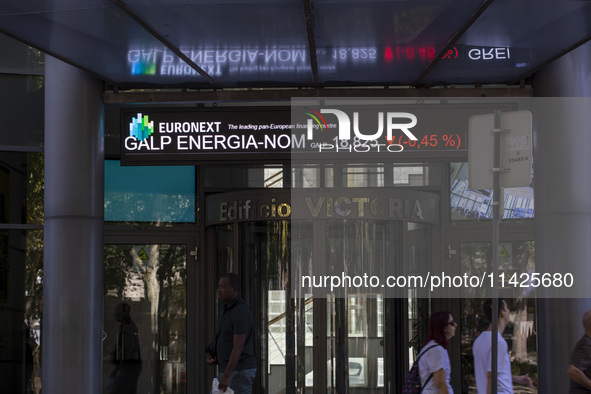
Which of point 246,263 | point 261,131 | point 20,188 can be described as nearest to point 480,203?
point 246,263

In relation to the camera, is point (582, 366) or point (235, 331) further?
point (235, 331)

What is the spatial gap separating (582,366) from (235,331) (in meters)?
2.84

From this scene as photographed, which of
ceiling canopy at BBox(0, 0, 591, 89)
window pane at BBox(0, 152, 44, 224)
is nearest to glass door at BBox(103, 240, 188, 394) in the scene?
window pane at BBox(0, 152, 44, 224)

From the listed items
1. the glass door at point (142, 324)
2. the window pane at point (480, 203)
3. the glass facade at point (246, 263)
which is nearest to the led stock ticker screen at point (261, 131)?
the glass facade at point (246, 263)

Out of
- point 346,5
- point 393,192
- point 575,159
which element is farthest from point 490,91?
point 346,5

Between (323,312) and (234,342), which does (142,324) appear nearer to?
(323,312)

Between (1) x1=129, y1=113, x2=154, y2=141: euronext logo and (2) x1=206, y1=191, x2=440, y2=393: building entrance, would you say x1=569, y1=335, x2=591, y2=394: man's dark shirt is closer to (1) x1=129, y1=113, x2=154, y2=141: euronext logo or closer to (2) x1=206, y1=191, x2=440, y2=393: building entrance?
(2) x1=206, y1=191, x2=440, y2=393: building entrance

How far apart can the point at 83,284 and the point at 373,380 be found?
3.66 meters

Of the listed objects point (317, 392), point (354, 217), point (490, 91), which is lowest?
point (317, 392)

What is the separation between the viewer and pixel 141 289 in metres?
10.7

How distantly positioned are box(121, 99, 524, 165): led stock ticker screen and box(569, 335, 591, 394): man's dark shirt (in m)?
2.53

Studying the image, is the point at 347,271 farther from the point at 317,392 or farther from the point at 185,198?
the point at 185,198

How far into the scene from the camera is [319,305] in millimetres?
10148

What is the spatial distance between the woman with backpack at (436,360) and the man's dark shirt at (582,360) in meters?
1.06
